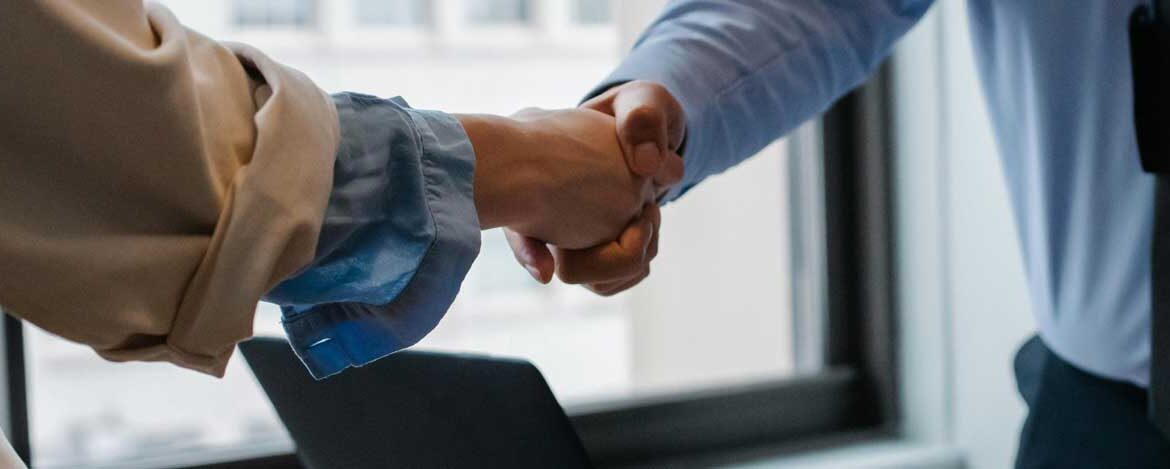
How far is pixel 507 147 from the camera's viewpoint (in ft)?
2.24

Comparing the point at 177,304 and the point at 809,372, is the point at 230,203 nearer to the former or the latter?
the point at 177,304

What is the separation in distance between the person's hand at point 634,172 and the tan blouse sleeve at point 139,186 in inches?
11.8

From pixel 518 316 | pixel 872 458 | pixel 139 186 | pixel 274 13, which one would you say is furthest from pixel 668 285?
pixel 139 186

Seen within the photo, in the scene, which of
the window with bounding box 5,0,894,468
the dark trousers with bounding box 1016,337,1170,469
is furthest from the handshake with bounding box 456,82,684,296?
the window with bounding box 5,0,894,468

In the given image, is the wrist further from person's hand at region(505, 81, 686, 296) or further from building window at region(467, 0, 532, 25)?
building window at region(467, 0, 532, 25)

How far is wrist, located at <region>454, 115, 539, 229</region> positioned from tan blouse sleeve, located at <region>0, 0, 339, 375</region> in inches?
6.9

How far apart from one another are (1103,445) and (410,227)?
55 cm

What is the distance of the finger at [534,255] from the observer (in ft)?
2.46

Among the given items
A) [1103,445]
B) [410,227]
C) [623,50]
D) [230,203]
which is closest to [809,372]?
[623,50]

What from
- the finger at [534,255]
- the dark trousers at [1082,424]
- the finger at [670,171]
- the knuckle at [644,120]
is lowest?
the dark trousers at [1082,424]

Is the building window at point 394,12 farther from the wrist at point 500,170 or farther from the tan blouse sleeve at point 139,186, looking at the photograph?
the tan blouse sleeve at point 139,186

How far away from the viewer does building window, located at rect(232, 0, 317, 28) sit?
48.5 inches

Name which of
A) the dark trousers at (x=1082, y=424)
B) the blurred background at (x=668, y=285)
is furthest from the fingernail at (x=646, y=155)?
the blurred background at (x=668, y=285)

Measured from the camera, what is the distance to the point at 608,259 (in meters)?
0.79
